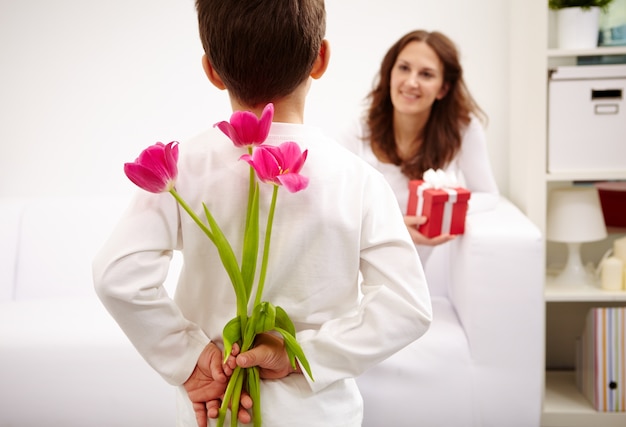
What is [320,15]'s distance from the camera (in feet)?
3.48

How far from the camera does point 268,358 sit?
1.06m

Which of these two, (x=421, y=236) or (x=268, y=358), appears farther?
(x=421, y=236)

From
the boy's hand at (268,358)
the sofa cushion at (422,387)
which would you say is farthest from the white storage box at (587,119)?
the boy's hand at (268,358)

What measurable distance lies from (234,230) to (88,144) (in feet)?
7.34

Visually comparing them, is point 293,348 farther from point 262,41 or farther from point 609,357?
point 609,357

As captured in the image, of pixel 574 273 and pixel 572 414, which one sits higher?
pixel 574 273

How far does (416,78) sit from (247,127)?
1.63m

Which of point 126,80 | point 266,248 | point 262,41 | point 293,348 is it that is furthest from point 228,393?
point 126,80

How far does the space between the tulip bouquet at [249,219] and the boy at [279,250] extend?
27 mm

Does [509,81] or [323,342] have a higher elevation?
[509,81]

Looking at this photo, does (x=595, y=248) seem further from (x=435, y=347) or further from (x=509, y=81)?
(x=435, y=347)

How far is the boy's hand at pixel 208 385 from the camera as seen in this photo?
3.55 feet

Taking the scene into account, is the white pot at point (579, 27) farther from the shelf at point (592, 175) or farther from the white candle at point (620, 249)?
the white candle at point (620, 249)

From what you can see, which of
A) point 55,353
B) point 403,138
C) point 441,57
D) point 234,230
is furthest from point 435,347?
point 234,230
